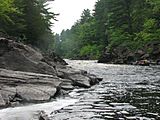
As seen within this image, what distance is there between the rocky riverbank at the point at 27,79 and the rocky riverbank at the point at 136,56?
2792 cm

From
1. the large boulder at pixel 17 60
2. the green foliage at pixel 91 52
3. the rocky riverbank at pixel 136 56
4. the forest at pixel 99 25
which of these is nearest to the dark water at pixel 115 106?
the large boulder at pixel 17 60

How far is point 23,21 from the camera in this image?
47.1 m

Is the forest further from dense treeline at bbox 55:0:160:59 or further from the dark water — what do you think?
the dark water

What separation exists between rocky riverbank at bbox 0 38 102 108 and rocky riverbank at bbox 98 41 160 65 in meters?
27.9

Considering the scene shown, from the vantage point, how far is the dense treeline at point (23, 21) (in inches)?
1618

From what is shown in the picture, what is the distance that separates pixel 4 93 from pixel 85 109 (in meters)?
4.14

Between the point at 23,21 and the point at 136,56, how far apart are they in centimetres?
2249

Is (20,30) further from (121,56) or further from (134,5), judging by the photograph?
(134,5)

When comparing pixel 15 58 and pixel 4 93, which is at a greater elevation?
pixel 15 58

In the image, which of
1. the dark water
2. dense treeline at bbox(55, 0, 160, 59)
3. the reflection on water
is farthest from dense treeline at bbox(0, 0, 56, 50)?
the reflection on water

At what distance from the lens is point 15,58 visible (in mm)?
23938

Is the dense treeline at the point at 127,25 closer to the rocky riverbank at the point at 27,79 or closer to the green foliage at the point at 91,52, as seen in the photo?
the green foliage at the point at 91,52

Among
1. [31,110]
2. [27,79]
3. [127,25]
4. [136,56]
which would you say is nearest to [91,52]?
[127,25]

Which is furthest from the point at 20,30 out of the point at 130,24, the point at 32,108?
the point at 130,24
